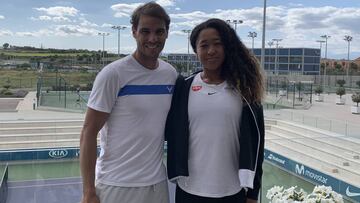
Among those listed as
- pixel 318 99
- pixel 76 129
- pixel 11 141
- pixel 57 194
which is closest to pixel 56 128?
pixel 76 129

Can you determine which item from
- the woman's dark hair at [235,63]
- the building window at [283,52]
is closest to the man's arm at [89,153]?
the woman's dark hair at [235,63]

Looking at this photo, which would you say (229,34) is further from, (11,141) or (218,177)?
(11,141)

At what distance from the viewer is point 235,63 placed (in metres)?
1.98

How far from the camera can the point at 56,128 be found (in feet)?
50.9

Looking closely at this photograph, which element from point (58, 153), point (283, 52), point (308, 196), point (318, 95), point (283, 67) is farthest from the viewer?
point (283, 52)

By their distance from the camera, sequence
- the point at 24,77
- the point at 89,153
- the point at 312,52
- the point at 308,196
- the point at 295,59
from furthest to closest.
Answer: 1. the point at 295,59
2. the point at 312,52
3. the point at 24,77
4. the point at 308,196
5. the point at 89,153

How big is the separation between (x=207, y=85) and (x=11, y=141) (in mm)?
13408

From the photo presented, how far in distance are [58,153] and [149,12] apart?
9354 mm

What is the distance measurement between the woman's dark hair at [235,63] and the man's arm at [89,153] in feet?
1.83

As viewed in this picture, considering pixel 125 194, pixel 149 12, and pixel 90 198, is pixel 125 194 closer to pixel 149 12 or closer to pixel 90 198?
pixel 90 198

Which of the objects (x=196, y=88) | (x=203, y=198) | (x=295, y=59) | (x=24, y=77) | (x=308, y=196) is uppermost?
(x=295, y=59)

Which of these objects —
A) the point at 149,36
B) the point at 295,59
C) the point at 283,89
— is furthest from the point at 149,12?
the point at 295,59

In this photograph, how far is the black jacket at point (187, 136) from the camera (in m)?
1.93

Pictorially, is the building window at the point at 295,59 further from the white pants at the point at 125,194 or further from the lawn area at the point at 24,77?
the white pants at the point at 125,194
